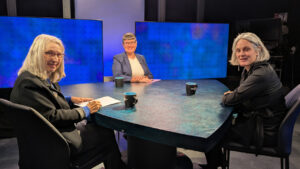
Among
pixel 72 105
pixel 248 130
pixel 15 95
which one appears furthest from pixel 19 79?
pixel 248 130

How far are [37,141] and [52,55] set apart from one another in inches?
22.9

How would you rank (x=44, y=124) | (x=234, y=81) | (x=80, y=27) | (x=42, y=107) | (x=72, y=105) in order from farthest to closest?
(x=234, y=81)
(x=80, y=27)
(x=72, y=105)
(x=42, y=107)
(x=44, y=124)

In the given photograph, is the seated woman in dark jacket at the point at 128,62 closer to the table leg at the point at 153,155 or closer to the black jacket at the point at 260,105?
the table leg at the point at 153,155

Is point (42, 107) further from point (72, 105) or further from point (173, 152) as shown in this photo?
point (173, 152)

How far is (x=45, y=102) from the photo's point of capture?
1.42 metres

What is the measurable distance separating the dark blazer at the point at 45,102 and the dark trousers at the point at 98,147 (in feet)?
0.25

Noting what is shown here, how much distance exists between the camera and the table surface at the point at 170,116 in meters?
1.22

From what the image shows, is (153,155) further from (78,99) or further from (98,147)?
(78,99)

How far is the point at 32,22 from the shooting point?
11.0 ft

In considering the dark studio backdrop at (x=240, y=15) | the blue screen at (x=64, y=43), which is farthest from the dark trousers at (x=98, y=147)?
the dark studio backdrop at (x=240, y=15)

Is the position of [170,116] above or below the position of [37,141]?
above

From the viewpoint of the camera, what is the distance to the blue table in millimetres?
1227

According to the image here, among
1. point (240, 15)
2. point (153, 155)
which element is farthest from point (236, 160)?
point (240, 15)

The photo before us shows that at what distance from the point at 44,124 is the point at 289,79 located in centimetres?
517
